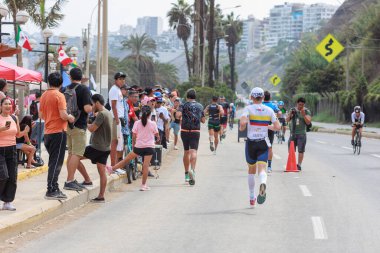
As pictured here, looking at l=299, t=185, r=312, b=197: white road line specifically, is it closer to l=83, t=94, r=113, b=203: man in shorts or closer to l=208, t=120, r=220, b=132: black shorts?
l=83, t=94, r=113, b=203: man in shorts

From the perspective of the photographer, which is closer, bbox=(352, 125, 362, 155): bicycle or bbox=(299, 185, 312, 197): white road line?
bbox=(299, 185, 312, 197): white road line

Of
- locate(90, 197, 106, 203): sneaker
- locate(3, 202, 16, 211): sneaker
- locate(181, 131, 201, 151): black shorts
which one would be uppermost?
locate(181, 131, 201, 151): black shorts

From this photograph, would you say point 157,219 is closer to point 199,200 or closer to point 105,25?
point 199,200

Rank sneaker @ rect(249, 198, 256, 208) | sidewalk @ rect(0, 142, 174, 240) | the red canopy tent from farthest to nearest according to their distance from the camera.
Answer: the red canopy tent → sneaker @ rect(249, 198, 256, 208) → sidewalk @ rect(0, 142, 174, 240)

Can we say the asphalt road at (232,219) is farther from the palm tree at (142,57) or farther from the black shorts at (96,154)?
the palm tree at (142,57)

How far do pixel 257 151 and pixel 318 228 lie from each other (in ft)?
9.05

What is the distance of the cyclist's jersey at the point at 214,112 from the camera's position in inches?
1054

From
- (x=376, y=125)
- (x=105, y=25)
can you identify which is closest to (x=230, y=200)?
(x=105, y=25)

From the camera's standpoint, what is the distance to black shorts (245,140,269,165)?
13.8 metres

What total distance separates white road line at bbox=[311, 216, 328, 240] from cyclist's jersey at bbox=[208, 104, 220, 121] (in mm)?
14408

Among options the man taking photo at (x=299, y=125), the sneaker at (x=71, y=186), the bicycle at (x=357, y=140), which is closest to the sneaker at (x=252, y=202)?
the sneaker at (x=71, y=186)

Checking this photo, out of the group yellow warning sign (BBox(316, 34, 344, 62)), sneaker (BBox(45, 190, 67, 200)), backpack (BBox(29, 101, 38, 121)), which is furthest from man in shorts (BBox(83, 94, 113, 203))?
yellow warning sign (BBox(316, 34, 344, 62))

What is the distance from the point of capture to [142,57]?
383 feet

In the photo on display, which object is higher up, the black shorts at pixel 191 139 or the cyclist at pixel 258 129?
the cyclist at pixel 258 129
